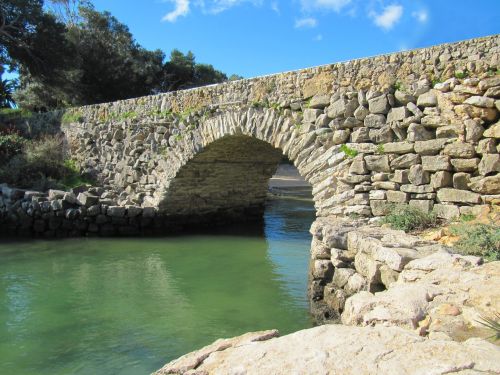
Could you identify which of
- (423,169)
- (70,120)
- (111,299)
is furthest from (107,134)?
(423,169)

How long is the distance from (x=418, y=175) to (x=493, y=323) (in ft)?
13.5

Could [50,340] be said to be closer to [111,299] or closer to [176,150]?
[111,299]

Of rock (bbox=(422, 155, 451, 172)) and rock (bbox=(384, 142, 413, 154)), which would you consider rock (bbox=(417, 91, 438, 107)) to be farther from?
rock (bbox=(422, 155, 451, 172))

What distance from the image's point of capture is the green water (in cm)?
546

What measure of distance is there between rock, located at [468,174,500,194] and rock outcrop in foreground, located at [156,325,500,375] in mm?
3953

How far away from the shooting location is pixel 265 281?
337 inches

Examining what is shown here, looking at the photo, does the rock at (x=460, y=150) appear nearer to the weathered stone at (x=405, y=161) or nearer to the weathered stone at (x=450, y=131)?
the weathered stone at (x=450, y=131)

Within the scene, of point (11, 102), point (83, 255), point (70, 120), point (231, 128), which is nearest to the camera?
point (231, 128)

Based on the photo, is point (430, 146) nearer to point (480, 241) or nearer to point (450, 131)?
point (450, 131)

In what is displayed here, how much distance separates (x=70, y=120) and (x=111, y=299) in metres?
9.13

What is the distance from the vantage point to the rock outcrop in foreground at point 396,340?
95.0 inches

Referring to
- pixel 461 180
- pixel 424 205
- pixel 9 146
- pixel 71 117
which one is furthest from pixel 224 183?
pixel 461 180

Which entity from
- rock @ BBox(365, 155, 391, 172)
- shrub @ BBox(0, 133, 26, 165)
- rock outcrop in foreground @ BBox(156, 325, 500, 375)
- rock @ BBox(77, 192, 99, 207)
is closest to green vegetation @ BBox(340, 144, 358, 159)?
rock @ BBox(365, 155, 391, 172)

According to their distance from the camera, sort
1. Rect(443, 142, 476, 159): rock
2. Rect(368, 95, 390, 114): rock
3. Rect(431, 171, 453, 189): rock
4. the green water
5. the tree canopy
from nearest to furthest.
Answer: the green water
Rect(443, 142, 476, 159): rock
Rect(431, 171, 453, 189): rock
Rect(368, 95, 390, 114): rock
the tree canopy
